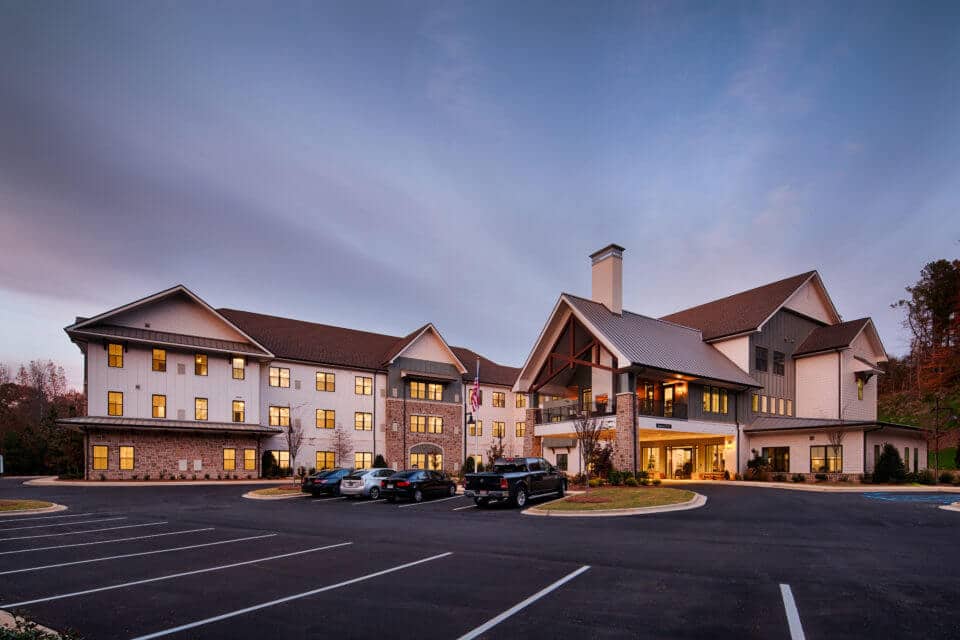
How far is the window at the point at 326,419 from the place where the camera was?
138 feet

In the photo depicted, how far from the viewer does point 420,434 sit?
45.9m

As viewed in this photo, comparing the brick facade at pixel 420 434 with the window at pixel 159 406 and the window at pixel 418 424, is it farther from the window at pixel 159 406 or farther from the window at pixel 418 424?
the window at pixel 159 406

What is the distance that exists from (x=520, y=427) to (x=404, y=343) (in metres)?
13.7

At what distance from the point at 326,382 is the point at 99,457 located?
14.4 meters

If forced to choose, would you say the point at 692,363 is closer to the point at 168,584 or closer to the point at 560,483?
the point at 560,483

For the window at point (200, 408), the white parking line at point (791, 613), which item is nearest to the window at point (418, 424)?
the window at point (200, 408)

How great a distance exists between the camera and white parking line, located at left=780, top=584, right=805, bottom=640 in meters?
6.22

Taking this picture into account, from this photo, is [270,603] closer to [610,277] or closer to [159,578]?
[159,578]

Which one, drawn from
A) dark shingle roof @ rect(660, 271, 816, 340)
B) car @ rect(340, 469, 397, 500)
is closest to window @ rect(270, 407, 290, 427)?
car @ rect(340, 469, 397, 500)

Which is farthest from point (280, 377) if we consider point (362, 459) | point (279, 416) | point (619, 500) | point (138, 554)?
point (138, 554)

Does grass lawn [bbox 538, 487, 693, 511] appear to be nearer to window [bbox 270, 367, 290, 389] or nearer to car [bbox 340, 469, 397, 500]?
car [bbox 340, 469, 397, 500]

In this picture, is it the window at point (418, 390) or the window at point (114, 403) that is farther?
the window at point (418, 390)

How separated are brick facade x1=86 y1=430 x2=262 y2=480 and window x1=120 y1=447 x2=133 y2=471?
164 mm

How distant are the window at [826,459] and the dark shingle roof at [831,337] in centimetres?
837
